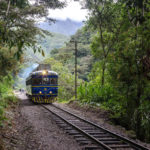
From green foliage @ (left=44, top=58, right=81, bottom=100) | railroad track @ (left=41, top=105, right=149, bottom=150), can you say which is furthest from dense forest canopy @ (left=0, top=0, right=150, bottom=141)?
green foliage @ (left=44, top=58, right=81, bottom=100)

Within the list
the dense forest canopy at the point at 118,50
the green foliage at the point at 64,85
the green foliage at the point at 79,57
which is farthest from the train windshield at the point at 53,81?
the green foliage at the point at 79,57

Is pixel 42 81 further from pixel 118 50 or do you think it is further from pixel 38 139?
pixel 38 139

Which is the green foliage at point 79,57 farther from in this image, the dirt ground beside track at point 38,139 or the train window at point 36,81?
the dirt ground beside track at point 38,139

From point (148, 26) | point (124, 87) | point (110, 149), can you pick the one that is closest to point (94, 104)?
point (124, 87)

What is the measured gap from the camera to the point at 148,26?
7914 mm

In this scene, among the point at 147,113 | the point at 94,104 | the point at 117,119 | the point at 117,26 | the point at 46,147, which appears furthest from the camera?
the point at 117,26

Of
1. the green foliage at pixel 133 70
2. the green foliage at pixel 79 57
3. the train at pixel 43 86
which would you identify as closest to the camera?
the green foliage at pixel 133 70

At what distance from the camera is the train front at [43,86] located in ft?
→ 55.9

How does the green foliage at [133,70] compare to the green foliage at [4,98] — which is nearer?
the green foliage at [133,70]

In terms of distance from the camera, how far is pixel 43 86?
17125 mm

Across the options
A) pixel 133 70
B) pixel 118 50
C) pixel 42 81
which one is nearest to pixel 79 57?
pixel 42 81

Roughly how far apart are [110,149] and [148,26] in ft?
16.8

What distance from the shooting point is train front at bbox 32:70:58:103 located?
17.0m

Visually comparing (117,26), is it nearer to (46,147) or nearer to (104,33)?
(104,33)
